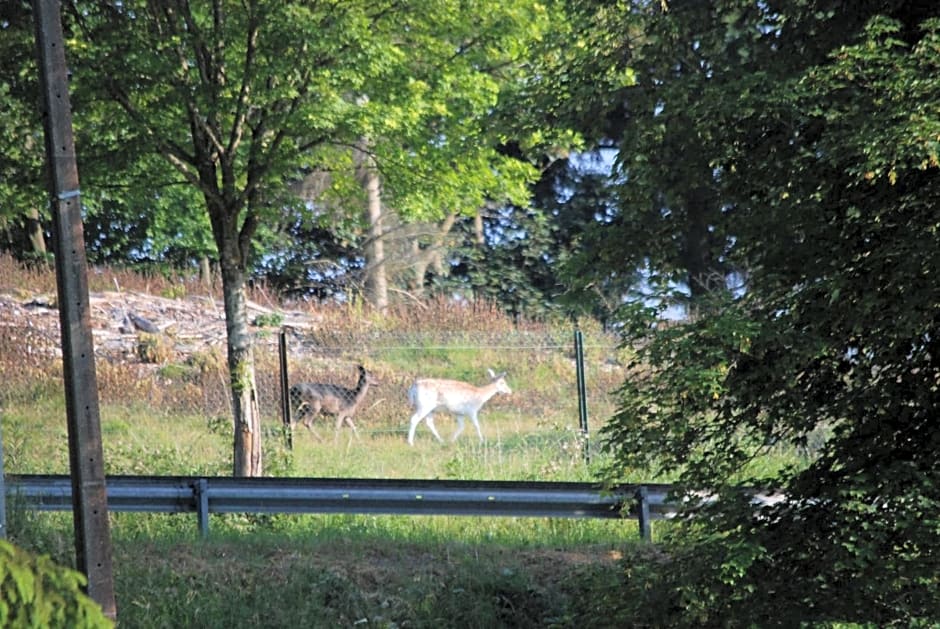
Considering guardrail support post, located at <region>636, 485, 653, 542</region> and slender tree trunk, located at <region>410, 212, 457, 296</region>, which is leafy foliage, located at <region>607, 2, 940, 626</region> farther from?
slender tree trunk, located at <region>410, 212, 457, 296</region>

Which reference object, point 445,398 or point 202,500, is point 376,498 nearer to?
point 202,500

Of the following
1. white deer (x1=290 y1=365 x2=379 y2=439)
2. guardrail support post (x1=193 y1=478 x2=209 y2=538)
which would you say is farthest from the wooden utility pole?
white deer (x1=290 y1=365 x2=379 y2=439)

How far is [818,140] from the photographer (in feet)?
22.9

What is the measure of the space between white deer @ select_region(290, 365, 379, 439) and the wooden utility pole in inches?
377

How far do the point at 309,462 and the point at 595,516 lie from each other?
5308 millimetres

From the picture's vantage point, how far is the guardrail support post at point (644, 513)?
9914 mm

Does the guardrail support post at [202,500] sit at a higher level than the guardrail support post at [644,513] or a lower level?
higher

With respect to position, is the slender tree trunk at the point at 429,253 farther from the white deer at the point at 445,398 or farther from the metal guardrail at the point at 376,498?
the metal guardrail at the point at 376,498

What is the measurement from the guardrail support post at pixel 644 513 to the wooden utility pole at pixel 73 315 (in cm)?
494

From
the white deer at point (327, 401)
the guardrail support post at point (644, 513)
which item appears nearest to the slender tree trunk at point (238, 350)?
the white deer at point (327, 401)

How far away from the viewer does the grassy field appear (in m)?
8.60

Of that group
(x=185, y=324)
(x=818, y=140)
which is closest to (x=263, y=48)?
(x=818, y=140)

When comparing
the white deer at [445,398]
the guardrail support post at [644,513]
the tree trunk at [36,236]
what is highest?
the tree trunk at [36,236]

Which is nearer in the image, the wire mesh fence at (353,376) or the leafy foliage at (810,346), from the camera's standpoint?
the leafy foliage at (810,346)
